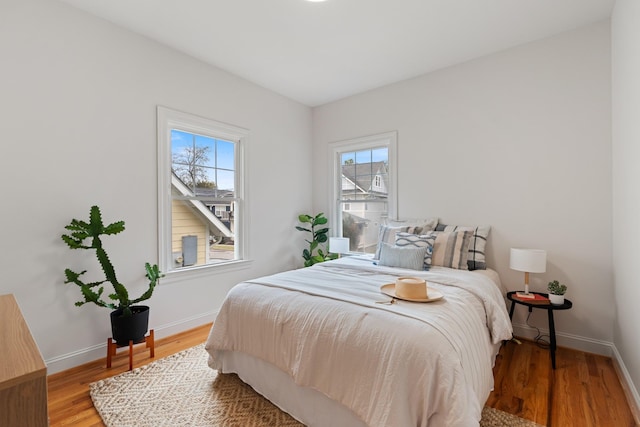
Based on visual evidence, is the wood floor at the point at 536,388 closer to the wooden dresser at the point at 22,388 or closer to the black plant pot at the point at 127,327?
the black plant pot at the point at 127,327

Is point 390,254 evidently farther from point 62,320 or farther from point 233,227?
point 62,320

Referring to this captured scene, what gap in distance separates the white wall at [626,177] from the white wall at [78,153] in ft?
11.2

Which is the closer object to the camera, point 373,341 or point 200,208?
point 373,341

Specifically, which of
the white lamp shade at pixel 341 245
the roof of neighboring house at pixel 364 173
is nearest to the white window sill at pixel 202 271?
the white lamp shade at pixel 341 245

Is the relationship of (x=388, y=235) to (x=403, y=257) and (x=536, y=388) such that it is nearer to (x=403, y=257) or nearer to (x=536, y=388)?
(x=403, y=257)

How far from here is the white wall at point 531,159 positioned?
2.55m

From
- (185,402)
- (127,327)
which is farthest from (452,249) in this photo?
(127,327)

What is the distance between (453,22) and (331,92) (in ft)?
5.76

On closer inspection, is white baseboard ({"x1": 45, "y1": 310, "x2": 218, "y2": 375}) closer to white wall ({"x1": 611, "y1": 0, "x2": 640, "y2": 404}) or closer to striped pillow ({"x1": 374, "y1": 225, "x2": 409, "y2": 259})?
striped pillow ({"x1": 374, "y1": 225, "x2": 409, "y2": 259})

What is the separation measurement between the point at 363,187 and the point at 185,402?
10.1ft

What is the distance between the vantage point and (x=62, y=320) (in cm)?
231

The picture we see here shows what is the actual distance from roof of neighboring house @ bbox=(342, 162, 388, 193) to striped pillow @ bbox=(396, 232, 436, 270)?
109cm

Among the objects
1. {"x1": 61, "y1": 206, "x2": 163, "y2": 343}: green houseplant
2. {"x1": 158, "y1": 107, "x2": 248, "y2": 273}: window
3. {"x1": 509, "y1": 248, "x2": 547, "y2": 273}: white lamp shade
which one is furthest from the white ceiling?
{"x1": 509, "y1": 248, "x2": 547, "y2": 273}: white lamp shade

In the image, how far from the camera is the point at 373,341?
144 centimetres
